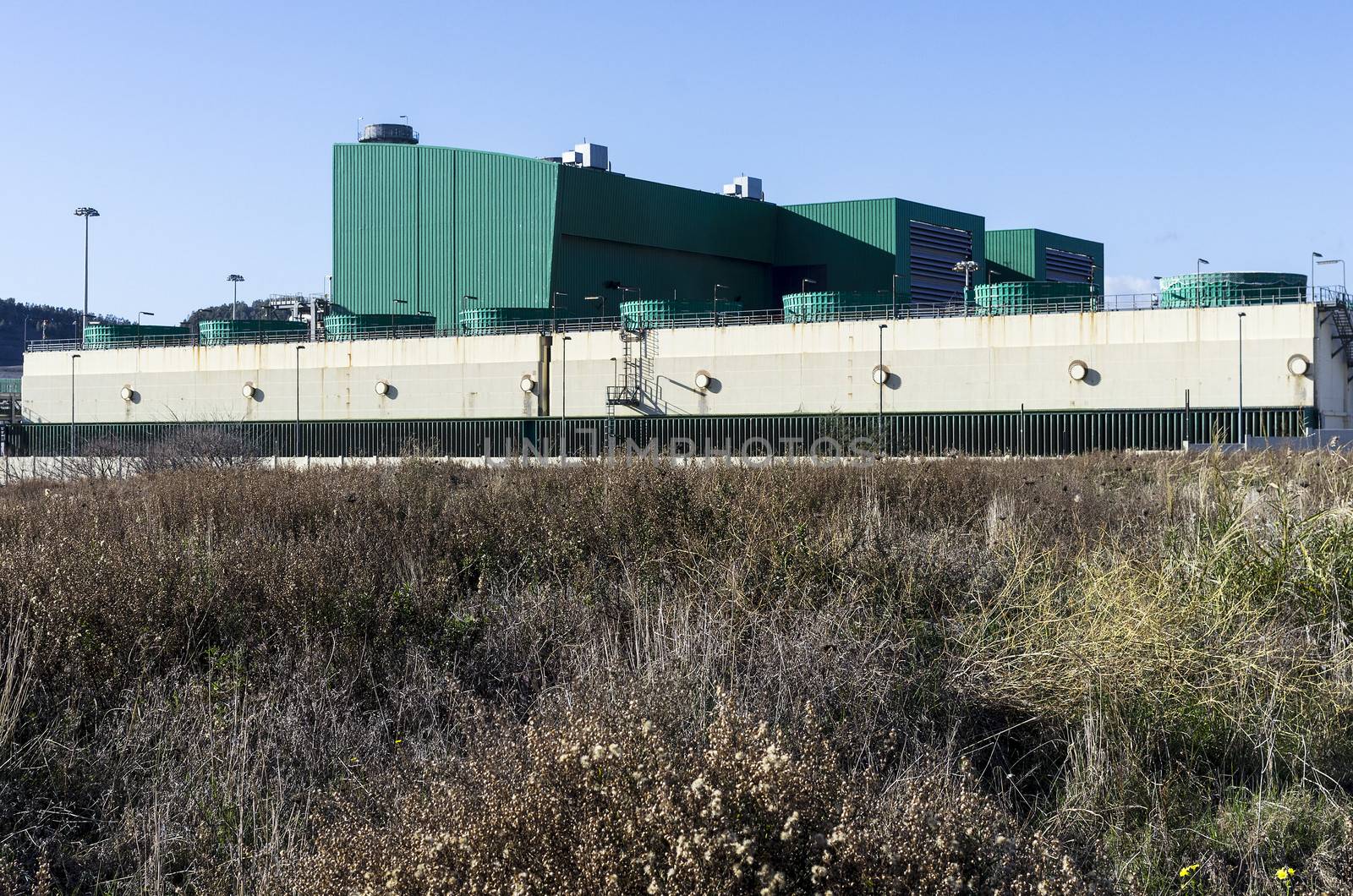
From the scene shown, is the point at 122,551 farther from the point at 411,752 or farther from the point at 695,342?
the point at 695,342

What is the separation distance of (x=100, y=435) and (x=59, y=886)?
60.5m

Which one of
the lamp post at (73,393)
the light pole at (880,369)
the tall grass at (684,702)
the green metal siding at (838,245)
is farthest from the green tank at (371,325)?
the tall grass at (684,702)

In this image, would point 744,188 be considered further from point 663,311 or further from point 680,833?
Answer: point 680,833

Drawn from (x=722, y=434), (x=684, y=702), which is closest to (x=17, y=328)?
(x=722, y=434)

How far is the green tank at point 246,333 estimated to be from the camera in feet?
200

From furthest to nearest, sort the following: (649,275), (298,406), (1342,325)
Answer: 1. (649,275)
2. (298,406)
3. (1342,325)

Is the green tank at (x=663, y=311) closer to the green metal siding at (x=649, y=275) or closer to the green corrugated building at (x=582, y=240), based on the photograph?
the green metal siding at (x=649, y=275)

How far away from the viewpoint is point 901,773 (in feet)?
20.5

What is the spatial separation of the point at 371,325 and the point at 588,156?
1505cm

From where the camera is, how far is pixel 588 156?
2603 inches

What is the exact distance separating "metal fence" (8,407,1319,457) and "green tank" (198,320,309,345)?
508 cm

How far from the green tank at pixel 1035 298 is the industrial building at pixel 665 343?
94 mm

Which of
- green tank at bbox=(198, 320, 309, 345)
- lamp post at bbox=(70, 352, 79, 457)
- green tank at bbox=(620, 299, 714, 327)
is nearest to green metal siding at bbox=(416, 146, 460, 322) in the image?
green tank at bbox=(198, 320, 309, 345)

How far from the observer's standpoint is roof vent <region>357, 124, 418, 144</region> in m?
68.9
